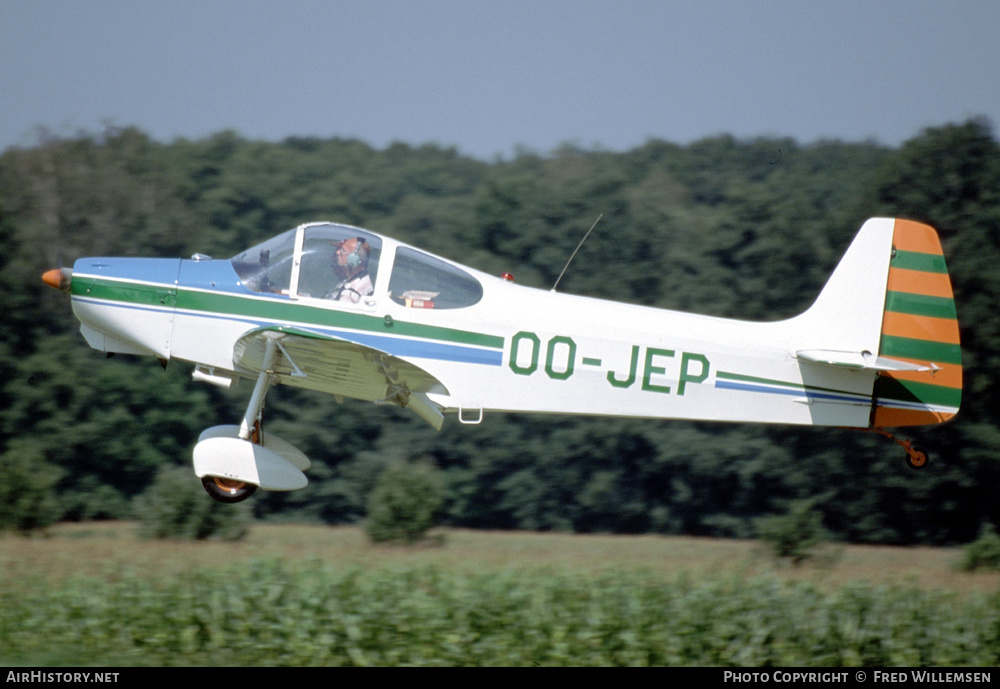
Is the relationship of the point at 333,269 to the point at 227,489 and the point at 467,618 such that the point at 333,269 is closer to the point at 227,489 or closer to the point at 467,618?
the point at 227,489

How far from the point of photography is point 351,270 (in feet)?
24.4

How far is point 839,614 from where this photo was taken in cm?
686

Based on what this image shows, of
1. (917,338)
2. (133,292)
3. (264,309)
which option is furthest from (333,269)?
(917,338)

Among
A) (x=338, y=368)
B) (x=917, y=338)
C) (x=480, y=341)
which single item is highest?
(x=917, y=338)

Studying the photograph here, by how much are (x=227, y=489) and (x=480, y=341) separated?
242 cm

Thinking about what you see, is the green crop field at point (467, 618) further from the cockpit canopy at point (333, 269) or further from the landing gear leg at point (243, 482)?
the cockpit canopy at point (333, 269)

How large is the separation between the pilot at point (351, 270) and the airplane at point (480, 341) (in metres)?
0.01

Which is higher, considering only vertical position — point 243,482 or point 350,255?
point 350,255

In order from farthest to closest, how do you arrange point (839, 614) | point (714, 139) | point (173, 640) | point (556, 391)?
point (714, 139), point (556, 391), point (839, 614), point (173, 640)

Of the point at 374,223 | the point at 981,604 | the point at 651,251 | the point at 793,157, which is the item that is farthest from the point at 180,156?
the point at 981,604

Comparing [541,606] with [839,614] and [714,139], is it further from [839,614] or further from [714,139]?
[714,139]

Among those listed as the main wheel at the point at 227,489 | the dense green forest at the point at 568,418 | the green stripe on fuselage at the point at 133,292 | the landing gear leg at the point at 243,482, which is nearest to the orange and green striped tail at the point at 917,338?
the landing gear leg at the point at 243,482

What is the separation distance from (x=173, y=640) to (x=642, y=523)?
46.3 ft

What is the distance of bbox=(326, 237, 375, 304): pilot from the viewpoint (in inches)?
292
